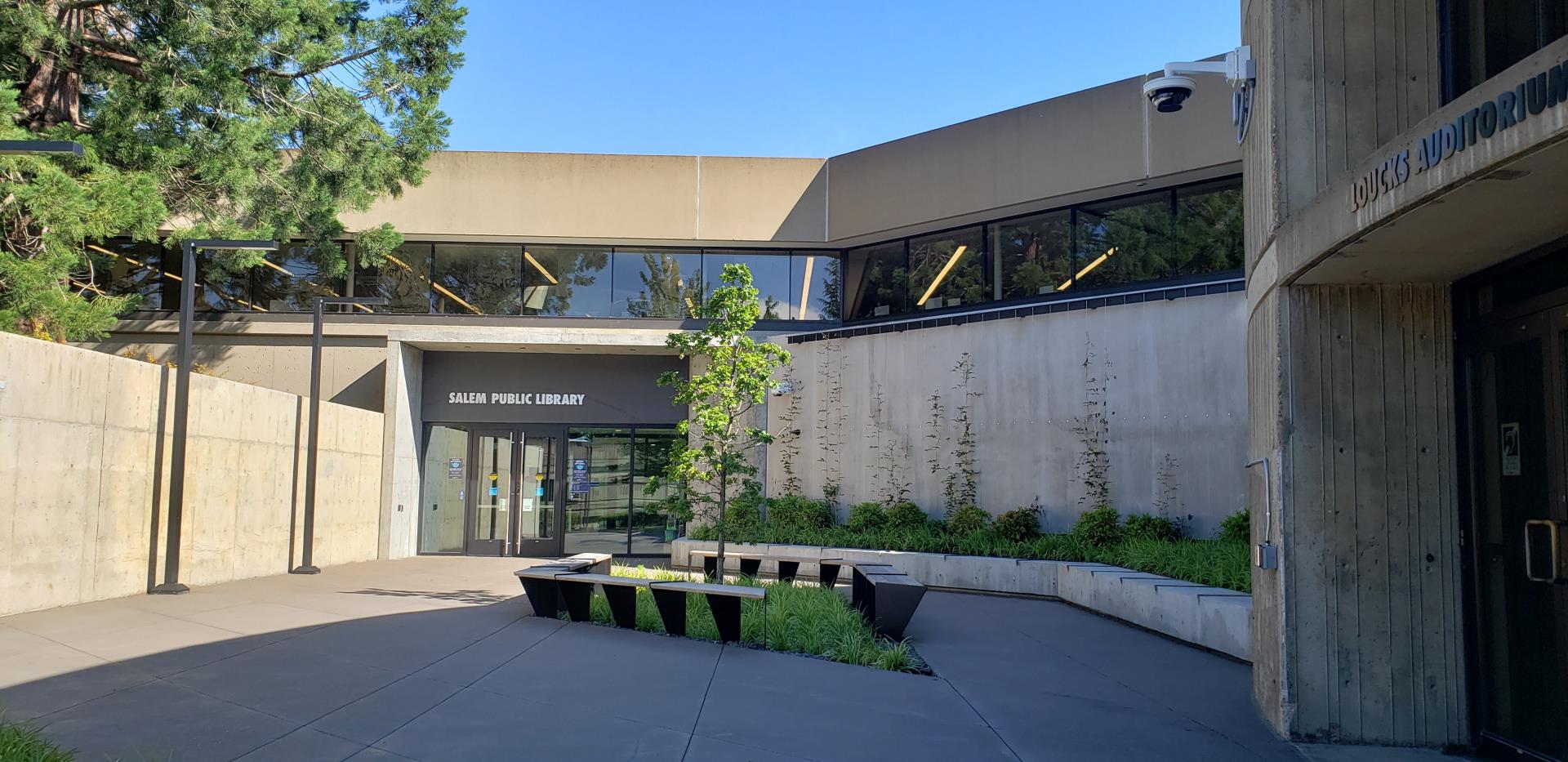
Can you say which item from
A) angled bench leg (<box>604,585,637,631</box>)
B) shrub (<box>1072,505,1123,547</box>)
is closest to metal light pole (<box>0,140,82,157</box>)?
angled bench leg (<box>604,585,637,631</box>)

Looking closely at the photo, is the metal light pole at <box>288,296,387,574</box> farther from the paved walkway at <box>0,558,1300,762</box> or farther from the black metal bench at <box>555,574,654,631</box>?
the black metal bench at <box>555,574,654,631</box>

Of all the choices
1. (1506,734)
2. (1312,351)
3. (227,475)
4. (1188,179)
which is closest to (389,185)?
(227,475)

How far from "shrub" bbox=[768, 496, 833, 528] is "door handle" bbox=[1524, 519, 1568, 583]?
12600mm

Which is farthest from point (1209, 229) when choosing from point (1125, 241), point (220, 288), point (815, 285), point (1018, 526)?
point (220, 288)

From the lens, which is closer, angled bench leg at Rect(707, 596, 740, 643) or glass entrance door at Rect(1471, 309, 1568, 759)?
glass entrance door at Rect(1471, 309, 1568, 759)

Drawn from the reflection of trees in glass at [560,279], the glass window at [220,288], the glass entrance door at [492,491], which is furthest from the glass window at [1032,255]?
the glass window at [220,288]

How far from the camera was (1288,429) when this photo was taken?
671 cm

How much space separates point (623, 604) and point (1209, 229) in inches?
413

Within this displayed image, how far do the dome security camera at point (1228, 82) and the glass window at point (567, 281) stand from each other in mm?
13769

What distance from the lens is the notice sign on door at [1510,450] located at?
621 centimetres

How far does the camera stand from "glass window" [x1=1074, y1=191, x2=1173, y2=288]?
655 inches

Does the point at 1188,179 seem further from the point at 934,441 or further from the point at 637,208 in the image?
the point at 637,208

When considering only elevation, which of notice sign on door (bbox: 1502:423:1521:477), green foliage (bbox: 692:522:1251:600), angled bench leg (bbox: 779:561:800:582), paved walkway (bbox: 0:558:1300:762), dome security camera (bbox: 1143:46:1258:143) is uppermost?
dome security camera (bbox: 1143:46:1258:143)

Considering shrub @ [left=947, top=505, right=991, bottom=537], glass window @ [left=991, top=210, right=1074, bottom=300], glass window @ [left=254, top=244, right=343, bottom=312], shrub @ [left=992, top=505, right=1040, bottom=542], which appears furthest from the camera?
glass window @ [left=254, top=244, right=343, bottom=312]
